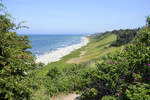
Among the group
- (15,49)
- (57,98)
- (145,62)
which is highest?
(15,49)

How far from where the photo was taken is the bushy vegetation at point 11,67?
5.35 meters

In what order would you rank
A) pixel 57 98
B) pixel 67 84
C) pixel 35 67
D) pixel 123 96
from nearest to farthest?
pixel 123 96 < pixel 35 67 < pixel 57 98 < pixel 67 84

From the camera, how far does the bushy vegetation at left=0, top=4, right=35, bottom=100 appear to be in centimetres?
535

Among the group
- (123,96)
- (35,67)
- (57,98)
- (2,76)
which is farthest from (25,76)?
(123,96)

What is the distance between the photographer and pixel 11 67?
579 cm

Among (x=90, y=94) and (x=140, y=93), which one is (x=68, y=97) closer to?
(x=90, y=94)

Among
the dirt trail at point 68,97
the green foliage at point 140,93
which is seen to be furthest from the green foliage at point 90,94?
the green foliage at point 140,93

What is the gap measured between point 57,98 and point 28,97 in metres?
3.21

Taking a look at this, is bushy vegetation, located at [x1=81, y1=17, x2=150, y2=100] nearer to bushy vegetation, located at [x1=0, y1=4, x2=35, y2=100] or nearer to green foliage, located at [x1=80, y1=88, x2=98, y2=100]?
green foliage, located at [x1=80, y1=88, x2=98, y2=100]

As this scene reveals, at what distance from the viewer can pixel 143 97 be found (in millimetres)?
4207

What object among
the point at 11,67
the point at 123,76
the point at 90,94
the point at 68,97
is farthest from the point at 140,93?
the point at 68,97

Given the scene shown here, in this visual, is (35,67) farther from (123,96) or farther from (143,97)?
(143,97)

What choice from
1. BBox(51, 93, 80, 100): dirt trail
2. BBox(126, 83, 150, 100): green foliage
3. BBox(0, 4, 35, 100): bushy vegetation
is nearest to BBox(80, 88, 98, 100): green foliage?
BBox(51, 93, 80, 100): dirt trail

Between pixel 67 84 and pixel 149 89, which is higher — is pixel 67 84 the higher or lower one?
the lower one
